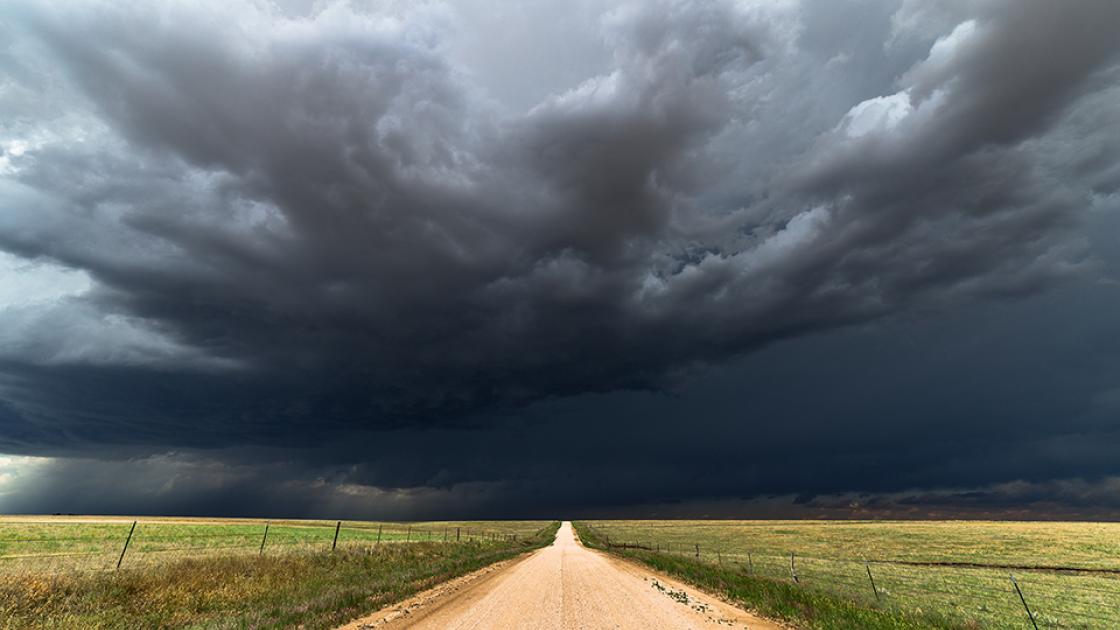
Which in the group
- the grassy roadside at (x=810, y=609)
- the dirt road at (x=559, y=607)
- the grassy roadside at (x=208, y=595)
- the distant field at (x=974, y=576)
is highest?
the grassy roadside at (x=208, y=595)

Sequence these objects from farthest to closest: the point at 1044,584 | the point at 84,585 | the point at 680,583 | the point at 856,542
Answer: the point at 856,542 < the point at 1044,584 < the point at 680,583 < the point at 84,585

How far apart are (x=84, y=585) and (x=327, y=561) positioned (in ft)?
40.8

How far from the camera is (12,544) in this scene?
3816cm

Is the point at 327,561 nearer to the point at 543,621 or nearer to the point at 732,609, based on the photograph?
the point at 543,621

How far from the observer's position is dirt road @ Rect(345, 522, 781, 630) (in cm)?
1411

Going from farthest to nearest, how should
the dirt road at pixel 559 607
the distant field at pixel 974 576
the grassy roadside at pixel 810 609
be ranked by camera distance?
the distant field at pixel 974 576
the grassy roadside at pixel 810 609
the dirt road at pixel 559 607

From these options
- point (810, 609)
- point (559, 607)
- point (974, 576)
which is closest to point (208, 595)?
point (559, 607)

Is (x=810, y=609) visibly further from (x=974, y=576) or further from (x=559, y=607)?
(x=974, y=576)

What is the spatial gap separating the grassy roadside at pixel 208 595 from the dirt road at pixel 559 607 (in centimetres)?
147

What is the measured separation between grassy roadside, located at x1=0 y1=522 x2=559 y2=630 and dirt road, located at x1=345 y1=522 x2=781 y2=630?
147 cm

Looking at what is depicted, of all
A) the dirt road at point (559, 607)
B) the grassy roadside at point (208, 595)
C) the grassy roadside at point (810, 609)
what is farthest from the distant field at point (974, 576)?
the grassy roadside at point (208, 595)

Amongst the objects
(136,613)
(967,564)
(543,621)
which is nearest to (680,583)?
(543,621)

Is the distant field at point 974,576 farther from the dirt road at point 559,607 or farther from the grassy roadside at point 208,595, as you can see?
the grassy roadside at point 208,595

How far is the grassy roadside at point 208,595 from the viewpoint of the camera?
1392cm
